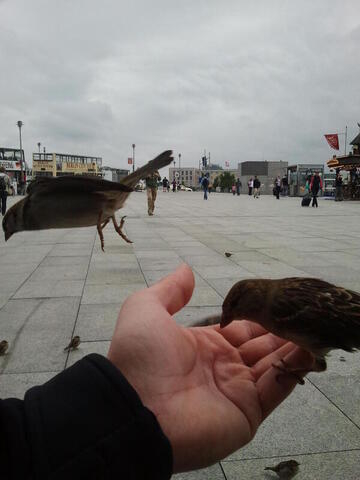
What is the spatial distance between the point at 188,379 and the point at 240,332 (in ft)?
2.04

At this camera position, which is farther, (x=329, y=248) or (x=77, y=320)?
(x=329, y=248)

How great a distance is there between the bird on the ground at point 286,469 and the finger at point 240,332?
0.90 metres

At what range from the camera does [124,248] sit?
11.1 metres

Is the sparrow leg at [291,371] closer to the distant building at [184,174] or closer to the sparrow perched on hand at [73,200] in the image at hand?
the sparrow perched on hand at [73,200]

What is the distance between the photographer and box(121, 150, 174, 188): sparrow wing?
1.54 m

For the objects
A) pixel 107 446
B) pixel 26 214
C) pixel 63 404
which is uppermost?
pixel 26 214

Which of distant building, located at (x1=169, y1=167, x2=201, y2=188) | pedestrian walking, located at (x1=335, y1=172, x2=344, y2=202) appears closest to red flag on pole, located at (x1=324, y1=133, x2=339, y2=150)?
pedestrian walking, located at (x1=335, y1=172, x2=344, y2=202)

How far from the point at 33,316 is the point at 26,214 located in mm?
4489

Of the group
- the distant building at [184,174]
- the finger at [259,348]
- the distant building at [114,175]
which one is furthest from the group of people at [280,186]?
the distant building at [114,175]

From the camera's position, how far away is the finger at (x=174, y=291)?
2076 millimetres

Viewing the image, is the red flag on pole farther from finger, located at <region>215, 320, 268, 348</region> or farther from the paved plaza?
finger, located at <region>215, 320, 268, 348</region>

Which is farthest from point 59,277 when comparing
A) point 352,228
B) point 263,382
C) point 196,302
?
point 352,228

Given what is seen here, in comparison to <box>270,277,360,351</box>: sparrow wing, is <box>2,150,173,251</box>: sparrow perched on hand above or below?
above

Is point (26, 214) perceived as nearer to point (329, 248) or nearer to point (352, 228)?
point (329, 248)
